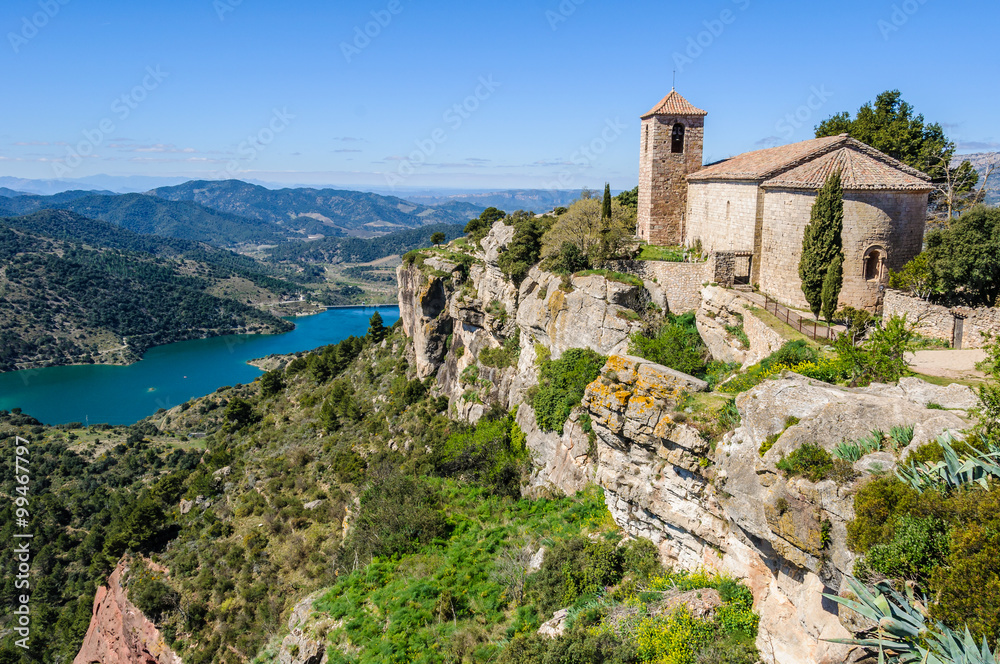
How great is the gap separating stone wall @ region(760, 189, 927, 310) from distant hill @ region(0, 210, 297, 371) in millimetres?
144954

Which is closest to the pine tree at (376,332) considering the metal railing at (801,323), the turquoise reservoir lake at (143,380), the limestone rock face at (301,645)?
the limestone rock face at (301,645)

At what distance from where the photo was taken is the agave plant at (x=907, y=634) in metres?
6.64

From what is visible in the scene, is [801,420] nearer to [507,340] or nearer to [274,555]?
[507,340]

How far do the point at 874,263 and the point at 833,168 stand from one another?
12.6 ft

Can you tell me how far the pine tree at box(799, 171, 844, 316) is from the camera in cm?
1977

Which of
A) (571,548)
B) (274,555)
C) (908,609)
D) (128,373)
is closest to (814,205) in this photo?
(571,548)

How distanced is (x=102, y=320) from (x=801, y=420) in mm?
162687

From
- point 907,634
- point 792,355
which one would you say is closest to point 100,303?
point 792,355

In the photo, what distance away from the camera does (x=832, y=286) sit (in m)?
19.7

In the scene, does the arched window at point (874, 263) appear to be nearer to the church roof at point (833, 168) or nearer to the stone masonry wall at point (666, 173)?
the church roof at point (833, 168)

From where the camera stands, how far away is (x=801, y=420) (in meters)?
11.0

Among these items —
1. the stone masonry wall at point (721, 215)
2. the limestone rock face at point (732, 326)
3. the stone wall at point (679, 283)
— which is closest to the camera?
the limestone rock face at point (732, 326)

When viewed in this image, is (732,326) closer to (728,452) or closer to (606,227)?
(606,227)

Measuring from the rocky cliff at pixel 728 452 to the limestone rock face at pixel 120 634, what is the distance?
23.0 metres
